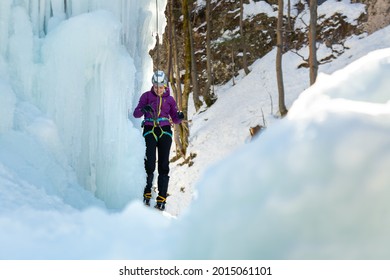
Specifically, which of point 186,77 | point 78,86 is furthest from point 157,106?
point 186,77

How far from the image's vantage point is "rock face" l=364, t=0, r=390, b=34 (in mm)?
18431

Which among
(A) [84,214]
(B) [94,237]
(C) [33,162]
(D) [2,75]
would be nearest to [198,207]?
(B) [94,237]

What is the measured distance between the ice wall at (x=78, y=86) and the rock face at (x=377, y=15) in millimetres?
13946

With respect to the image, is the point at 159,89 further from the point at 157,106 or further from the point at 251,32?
the point at 251,32

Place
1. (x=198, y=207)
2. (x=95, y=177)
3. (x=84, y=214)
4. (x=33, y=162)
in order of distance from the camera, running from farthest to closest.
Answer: (x=95, y=177) → (x=33, y=162) → (x=84, y=214) → (x=198, y=207)

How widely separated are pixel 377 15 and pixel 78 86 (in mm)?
15349

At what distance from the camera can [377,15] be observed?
18.7 metres

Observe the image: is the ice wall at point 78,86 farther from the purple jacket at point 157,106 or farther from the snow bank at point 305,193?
the snow bank at point 305,193

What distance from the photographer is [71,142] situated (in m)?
6.80

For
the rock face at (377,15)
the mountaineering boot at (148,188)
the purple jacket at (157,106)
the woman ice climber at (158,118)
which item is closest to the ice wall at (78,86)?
the mountaineering boot at (148,188)

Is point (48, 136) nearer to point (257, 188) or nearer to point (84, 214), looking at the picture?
point (84, 214)

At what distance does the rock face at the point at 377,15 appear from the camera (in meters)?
18.4

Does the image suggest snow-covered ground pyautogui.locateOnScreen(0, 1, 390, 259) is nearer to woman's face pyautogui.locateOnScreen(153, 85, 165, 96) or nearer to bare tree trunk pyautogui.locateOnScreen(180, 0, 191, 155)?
woman's face pyautogui.locateOnScreen(153, 85, 165, 96)
